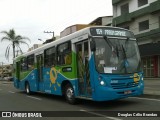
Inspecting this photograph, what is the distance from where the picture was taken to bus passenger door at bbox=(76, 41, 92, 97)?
41.9 ft

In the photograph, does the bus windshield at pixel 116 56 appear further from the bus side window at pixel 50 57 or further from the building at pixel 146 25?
the building at pixel 146 25

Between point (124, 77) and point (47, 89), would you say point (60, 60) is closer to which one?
point (47, 89)

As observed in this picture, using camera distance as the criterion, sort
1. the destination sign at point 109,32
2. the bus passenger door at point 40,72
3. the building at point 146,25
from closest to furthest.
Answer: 1. the destination sign at point 109,32
2. the bus passenger door at point 40,72
3. the building at point 146,25

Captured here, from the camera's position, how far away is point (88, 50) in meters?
12.6

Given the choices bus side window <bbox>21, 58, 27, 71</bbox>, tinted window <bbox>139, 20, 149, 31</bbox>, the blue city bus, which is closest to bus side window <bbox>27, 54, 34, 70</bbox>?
bus side window <bbox>21, 58, 27, 71</bbox>

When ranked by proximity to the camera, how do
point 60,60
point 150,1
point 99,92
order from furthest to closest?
point 150,1
point 60,60
point 99,92

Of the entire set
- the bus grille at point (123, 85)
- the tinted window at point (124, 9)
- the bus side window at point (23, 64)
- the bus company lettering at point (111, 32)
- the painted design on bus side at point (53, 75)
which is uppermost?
the tinted window at point (124, 9)

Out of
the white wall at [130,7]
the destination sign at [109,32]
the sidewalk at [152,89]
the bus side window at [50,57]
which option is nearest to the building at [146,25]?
the white wall at [130,7]

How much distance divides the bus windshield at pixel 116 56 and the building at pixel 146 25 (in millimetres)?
22273

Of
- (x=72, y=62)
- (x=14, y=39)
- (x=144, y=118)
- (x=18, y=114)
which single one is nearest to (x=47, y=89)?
(x=72, y=62)

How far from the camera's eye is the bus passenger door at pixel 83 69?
12773 millimetres

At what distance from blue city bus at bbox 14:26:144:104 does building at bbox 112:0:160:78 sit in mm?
21722

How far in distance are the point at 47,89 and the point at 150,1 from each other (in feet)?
76.5

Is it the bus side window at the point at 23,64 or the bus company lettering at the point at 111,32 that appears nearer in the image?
the bus company lettering at the point at 111,32
